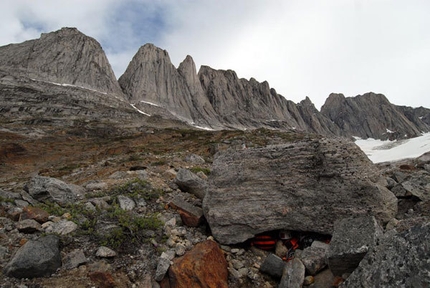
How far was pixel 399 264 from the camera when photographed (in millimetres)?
3008

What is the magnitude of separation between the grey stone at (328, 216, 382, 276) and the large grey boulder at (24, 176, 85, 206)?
6.89 metres

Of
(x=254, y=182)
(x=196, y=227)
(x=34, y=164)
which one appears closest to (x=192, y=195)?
(x=196, y=227)

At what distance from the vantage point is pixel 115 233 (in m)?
5.51

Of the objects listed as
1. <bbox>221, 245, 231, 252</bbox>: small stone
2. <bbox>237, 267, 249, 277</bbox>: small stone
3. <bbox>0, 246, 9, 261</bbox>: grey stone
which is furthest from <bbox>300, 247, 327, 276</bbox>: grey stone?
<bbox>0, 246, 9, 261</bbox>: grey stone

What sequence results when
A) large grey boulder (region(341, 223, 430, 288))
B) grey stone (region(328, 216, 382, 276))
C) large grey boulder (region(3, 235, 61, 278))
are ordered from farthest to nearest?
large grey boulder (region(3, 235, 61, 278)) → grey stone (region(328, 216, 382, 276)) → large grey boulder (region(341, 223, 430, 288))

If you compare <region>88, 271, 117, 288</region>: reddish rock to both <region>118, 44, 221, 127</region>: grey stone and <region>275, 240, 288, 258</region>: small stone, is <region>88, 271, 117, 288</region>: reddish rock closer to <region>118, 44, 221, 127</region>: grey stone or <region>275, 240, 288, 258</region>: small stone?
<region>275, 240, 288, 258</region>: small stone

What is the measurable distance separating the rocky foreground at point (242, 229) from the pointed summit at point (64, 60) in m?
97.9

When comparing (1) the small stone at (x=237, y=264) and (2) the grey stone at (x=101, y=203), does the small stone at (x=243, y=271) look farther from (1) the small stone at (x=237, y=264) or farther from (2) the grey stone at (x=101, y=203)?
(2) the grey stone at (x=101, y=203)

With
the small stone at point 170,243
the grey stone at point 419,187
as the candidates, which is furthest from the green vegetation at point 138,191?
the grey stone at point 419,187

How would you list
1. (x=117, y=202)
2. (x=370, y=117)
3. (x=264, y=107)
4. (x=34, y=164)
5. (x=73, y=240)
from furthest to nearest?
(x=370, y=117)
(x=264, y=107)
(x=34, y=164)
(x=117, y=202)
(x=73, y=240)

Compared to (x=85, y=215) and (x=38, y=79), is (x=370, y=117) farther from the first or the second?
(x=85, y=215)

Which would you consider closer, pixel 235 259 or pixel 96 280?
pixel 96 280

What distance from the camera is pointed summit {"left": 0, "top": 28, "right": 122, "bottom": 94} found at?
87.6 meters

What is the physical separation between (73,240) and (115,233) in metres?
0.81
